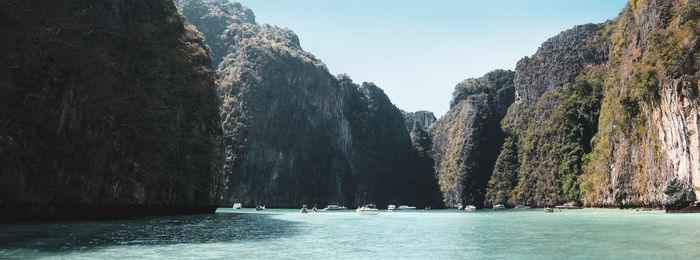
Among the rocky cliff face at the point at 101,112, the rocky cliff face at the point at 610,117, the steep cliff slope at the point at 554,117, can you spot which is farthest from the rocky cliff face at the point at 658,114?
the rocky cliff face at the point at 101,112

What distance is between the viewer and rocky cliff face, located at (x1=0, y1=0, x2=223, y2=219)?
33.8m

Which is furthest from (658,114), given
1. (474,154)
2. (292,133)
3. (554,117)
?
(474,154)

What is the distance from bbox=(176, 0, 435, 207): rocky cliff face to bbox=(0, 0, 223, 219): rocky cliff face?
274 feet

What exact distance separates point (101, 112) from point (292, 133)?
120870 millimetres

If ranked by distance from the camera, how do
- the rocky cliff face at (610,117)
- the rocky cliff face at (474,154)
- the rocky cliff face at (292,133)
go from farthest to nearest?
the rocky cliff face at (474,154) < the rocky cliff face at (292,133) < the rocky cliff face at (610,117)

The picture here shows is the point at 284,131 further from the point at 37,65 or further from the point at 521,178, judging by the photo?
the point at 37,65

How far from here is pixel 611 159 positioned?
3777 inches

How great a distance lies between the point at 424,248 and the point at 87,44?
33396mm

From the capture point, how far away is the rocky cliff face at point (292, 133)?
15588 centimetres

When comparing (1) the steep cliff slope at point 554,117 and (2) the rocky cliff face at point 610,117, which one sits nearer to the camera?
(2) the rocky cliff face at point 610,117

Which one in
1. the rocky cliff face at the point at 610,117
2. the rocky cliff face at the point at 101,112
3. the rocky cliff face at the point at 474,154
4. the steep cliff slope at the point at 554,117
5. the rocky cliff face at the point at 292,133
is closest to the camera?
the rocky cliff face at the point at 101,112

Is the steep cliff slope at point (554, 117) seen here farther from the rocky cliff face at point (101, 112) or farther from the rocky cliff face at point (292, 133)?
the rocky cliff face at point (101, 112)

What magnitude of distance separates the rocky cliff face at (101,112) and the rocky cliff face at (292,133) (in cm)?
8343

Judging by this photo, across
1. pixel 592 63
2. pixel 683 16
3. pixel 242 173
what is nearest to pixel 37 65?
pixel 683 16
